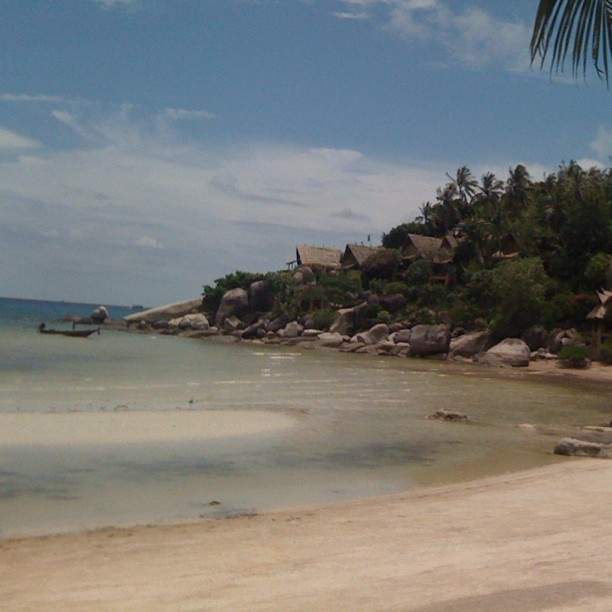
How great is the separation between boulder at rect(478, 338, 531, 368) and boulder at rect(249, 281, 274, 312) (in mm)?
27150

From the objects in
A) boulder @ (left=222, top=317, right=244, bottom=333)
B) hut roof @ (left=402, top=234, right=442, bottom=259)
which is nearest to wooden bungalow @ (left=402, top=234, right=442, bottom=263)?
hut roof @ (left=402, top=234, right=442, bottom=259)

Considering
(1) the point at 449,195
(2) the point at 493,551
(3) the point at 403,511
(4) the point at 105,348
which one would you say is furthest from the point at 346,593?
(1) the point at 449,195

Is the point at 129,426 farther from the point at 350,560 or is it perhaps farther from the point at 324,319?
the point at 324,319

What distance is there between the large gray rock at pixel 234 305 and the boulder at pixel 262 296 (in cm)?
111

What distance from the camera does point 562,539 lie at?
595 cm

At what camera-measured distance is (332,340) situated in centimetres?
4756

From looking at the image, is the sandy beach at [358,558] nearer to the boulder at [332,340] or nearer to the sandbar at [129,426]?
the sandbar at [129,426]

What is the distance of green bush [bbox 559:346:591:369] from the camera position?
3459 centimetres

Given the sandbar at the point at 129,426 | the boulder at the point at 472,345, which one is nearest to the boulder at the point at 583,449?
the sandbar at the point at 129,426

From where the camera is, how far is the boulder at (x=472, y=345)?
133 feet

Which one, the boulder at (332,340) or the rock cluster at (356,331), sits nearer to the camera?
the rock cluster at (356,331)

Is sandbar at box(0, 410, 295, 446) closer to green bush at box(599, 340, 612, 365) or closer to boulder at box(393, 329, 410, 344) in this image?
green bush at box(599, 340, 612, 365)

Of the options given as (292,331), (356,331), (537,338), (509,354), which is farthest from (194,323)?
(509,354)

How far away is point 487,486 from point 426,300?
42094mm
